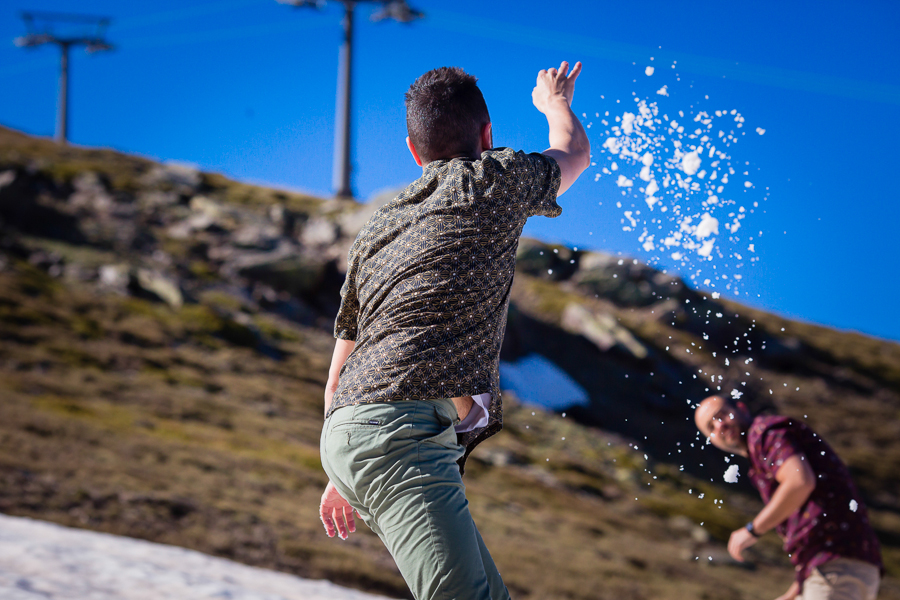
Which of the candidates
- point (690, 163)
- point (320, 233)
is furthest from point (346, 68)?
point (690, 163)

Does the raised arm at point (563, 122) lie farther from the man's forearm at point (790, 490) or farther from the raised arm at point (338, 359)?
the man's forearm at point (790, 490)

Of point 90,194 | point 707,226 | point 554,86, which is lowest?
point 90,194

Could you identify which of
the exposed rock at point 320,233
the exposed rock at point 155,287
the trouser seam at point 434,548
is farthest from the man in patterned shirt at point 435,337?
the exposed rock at point 320,233

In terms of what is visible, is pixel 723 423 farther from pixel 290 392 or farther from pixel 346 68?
pixel 346 68

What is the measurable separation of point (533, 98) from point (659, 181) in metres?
1.32

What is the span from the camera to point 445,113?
6.93ft

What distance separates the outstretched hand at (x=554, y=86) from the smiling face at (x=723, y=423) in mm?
1683

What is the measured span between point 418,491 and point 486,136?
3.48ft

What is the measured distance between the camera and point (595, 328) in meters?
41.4

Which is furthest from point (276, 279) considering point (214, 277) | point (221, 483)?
point (221, 483)

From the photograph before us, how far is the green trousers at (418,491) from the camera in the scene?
185cm

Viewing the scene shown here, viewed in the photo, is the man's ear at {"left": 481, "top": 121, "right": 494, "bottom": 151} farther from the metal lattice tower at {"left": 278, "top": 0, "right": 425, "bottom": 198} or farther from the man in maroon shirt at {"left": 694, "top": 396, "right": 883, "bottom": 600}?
the metal lattice tower at {"left": 278, "top": 0, "right": 425, "bottom": 198}

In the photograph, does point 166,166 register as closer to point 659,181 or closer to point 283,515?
point 283,515

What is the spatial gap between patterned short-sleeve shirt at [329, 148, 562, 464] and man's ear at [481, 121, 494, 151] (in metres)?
0.11
